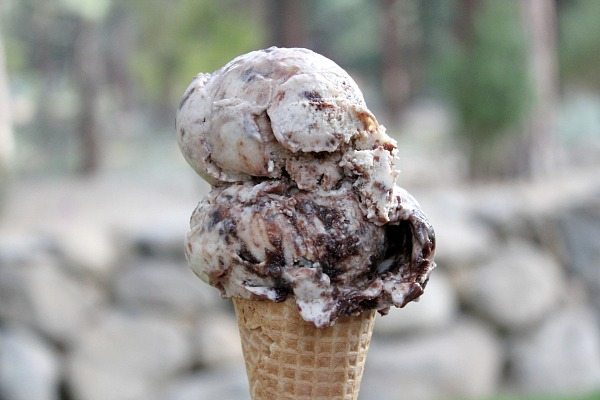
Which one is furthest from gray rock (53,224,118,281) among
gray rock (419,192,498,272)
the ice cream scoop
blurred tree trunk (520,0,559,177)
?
the ice cream scoop

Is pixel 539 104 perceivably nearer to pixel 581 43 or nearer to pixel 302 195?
pixel 581 43

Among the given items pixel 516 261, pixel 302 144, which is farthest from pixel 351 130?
pixel 516 261

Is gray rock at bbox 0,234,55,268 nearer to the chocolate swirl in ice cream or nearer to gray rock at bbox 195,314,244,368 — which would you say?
gray rock at bbox 195,314,244,368

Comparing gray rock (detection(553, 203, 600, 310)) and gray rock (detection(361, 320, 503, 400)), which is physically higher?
gray rock (detection(553, 203, 600, 310))

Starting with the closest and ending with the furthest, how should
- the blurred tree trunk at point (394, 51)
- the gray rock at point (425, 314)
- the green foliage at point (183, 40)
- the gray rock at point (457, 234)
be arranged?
the gray rock at point (425, 314)
the gray rock at point (457, 234)
the green foliage at point (183, 40)
the blurred tree trunk at point (394, 51)

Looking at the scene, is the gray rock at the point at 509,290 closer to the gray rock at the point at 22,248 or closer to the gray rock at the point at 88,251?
the gray rock at the point at 88,251

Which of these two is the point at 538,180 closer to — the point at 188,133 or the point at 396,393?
the point at 396,393

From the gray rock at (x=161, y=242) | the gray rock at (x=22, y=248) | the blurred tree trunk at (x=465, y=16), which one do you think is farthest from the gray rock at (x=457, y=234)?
the gray rock at (x=22, y=248)

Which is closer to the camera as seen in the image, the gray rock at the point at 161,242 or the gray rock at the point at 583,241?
the gray rock at the point at 161,242
